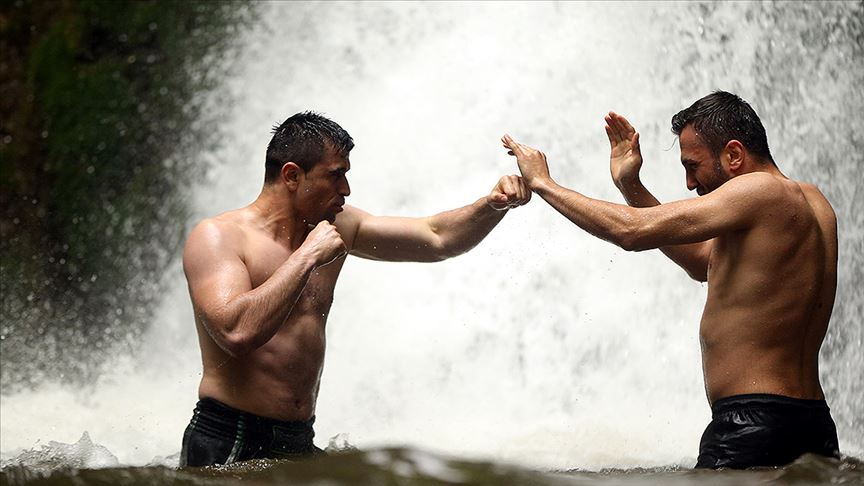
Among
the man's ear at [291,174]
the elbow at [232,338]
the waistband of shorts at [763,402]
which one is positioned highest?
the man's ear at [291,174]

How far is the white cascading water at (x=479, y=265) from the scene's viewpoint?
7.65 meters

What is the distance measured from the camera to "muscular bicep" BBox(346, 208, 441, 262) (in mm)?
4820

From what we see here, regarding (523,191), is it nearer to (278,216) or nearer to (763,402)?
(278,216)

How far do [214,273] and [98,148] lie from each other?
6.93 meters

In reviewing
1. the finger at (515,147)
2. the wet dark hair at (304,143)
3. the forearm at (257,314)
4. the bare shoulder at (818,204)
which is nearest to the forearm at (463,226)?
the finger at (515,147)

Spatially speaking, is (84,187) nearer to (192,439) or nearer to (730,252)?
(192,439)

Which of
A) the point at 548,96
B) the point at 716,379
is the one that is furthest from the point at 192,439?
the point at 548,96

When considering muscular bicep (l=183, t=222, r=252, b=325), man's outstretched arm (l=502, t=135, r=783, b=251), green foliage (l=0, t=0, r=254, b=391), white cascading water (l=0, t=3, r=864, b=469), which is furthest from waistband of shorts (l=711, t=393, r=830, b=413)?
green foliage (l=0, t=0, r=254, b=391)

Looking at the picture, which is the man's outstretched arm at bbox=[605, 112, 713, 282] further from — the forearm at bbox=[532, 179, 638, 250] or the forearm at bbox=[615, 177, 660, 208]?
the forearm at bbox=[532, 179, 638, 250]

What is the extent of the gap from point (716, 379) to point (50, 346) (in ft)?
23.0

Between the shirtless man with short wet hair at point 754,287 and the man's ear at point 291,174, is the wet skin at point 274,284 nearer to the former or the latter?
the man's ear at point 291,174

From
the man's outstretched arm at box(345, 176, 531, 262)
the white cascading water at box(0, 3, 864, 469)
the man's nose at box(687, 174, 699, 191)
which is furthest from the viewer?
the white cascading water at box(0, 3, 864, 469)

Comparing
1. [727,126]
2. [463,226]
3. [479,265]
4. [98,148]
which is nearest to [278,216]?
[463,226]

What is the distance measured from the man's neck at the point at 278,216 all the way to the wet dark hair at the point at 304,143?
74 millimetres
